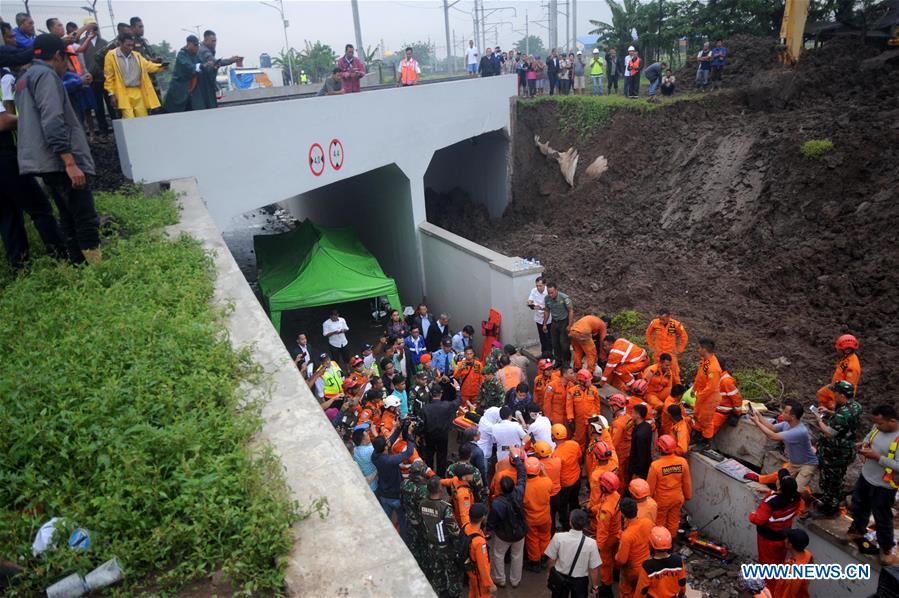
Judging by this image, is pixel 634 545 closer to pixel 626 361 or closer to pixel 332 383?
pixel 626 361

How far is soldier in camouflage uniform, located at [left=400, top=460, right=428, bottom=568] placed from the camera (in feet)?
18.8

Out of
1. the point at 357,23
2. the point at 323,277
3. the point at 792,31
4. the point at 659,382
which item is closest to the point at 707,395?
the point at 659,382

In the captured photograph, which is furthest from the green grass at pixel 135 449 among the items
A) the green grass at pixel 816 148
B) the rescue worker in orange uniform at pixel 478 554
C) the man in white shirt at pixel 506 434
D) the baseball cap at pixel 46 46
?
the green grass at pixel 816 148

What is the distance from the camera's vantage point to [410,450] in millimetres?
6488

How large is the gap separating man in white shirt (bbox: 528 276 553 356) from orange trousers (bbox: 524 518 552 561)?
454cm

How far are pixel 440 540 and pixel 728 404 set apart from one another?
13.3 feet

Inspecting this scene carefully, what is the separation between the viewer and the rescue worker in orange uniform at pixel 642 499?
5.73m

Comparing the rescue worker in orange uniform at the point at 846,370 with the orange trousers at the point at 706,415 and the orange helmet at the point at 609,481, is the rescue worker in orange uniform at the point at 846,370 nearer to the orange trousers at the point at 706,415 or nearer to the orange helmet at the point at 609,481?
the orange trousers at the point at 706,415

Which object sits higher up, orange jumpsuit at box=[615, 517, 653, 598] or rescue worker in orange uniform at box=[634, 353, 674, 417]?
rescue worker in orange uniform at box=[634, 353, 674, 417]

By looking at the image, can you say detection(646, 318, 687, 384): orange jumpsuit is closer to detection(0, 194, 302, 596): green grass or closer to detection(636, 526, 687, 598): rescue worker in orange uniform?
detection(636, 526, 687, 598): rescue worker in orange uniform

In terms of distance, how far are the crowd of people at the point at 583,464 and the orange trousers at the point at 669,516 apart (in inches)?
0.6

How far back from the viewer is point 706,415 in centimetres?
745

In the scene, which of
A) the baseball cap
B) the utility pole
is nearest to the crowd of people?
the baseball cap

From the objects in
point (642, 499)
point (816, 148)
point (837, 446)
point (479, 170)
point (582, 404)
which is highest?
point (816, 148)
